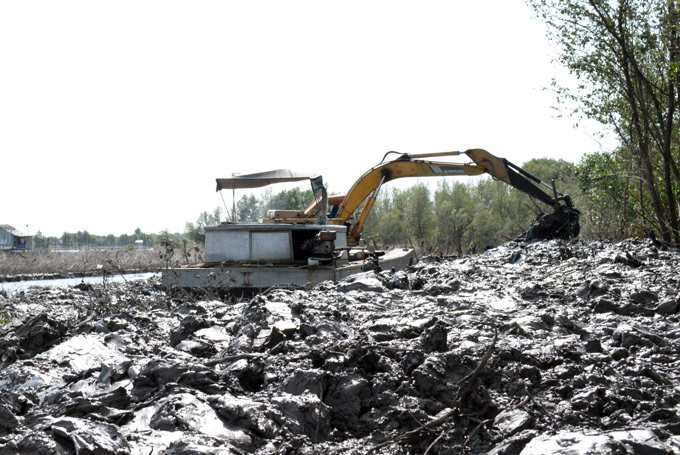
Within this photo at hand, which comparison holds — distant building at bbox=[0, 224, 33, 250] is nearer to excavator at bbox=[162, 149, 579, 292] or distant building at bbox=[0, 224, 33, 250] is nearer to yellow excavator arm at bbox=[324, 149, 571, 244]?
yellow excavator arm at bbox=[324, 149, 571, 244]

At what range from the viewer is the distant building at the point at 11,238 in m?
46.8

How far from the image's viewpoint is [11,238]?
156 ft

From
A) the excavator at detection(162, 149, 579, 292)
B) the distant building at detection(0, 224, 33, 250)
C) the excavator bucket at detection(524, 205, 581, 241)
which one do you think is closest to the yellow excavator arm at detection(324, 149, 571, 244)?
the excavator at detection(162, 149, 579, 292)

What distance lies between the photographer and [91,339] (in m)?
5.22

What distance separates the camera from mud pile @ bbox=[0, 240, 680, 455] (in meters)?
3.28

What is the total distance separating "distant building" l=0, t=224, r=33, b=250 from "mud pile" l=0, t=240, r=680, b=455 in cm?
4678

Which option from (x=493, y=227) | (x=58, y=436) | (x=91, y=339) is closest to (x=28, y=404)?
(x=58, y=436)

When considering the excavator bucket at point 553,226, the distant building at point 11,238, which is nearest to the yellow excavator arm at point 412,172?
the excavator bucket at point 553,226

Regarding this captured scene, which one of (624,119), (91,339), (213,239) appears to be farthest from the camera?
(213,239)

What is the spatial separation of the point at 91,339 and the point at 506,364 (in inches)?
140

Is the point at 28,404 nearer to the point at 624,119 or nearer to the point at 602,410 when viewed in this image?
the point at 602,410

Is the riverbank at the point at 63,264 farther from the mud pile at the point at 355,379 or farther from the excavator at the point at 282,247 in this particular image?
the mud pile at the point at 355,379

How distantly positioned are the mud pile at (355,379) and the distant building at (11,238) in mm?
46783

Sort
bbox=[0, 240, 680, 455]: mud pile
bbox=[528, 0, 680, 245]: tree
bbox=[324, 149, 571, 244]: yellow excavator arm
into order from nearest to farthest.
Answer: bbox=[0, 240, 680, 455]: mud pile
bbox=[528, 0, 680, 245]: tree
bbox=[324, 149, 571, 244]: yellow excavator arm
